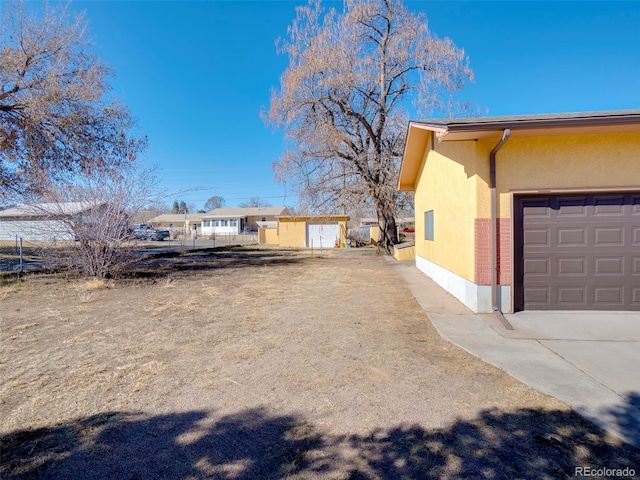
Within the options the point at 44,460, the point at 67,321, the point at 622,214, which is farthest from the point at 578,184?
the point at 67,321

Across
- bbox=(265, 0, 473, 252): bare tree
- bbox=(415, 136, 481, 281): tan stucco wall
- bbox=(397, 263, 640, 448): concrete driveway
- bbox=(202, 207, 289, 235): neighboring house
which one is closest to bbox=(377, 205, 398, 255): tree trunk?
bbox=(265, 0, 473, 252): bare tree

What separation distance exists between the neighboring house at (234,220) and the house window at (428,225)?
136ft

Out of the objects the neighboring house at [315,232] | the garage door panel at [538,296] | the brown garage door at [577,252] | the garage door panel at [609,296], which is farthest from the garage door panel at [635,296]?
the neighboring house at [315,232]

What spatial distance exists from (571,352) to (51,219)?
11.9m

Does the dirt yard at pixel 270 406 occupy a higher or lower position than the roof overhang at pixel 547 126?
lower

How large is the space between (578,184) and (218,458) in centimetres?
669

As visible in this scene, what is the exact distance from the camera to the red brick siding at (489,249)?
20.9 feet

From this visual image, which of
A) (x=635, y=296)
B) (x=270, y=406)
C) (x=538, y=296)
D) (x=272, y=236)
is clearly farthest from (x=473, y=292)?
(x=272, y=236)

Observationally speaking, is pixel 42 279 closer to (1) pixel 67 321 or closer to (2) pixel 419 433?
(1) pixel 67 321

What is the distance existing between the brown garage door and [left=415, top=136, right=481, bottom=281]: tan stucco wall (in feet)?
2.78

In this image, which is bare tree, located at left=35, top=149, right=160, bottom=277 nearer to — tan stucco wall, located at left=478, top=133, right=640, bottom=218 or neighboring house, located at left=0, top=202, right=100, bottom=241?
neighboring house, located at left=0, top=202, right=100, bottom=241

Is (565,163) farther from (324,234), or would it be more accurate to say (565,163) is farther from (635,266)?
(324,234)

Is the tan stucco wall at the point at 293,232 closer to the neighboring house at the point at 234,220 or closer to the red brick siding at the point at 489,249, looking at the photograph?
the neighboring house at the point at 234,220

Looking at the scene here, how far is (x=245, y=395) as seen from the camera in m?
3.49
